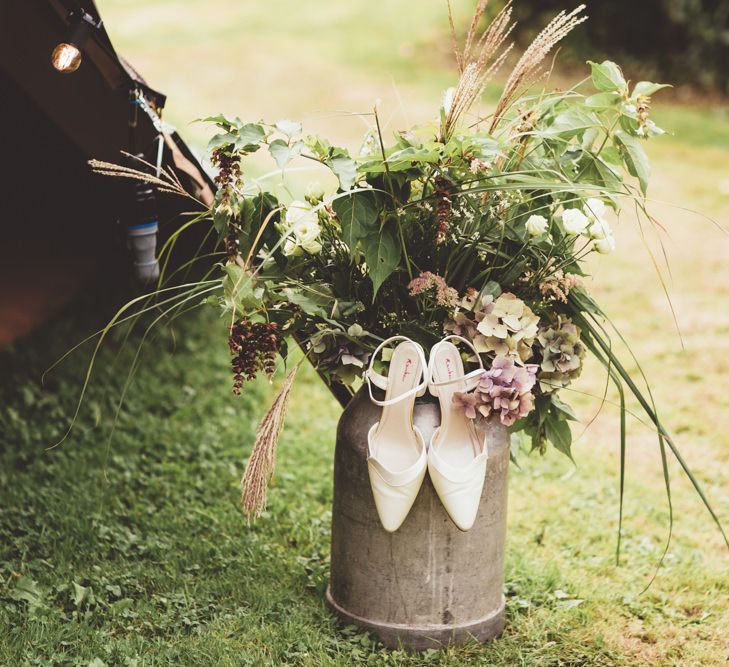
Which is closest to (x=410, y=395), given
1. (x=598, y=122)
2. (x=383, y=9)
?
(x=598, y=122)

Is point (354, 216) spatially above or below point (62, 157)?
below

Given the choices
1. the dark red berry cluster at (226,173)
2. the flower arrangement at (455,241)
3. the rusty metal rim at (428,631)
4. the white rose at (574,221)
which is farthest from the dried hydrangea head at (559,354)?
the dark red berry cluster at (226,173)

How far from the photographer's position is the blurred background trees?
35.3 ft

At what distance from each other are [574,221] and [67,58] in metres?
1.47

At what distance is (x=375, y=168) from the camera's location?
2.49m

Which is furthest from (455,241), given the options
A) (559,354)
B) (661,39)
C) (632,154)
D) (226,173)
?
(661,39)

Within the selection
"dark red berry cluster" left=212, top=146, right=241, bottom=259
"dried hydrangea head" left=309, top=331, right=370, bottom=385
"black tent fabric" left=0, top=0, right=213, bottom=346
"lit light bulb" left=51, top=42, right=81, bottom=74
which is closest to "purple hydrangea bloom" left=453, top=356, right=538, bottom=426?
"dried hydrangea head" left=309, top=331, right=370, bottom=385

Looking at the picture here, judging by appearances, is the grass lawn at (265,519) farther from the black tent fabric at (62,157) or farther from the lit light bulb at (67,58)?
the lit light bulb at (67,58)

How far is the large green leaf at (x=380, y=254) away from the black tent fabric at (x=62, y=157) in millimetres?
751

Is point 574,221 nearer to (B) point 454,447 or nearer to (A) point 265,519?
Answer: (B) point 454,447

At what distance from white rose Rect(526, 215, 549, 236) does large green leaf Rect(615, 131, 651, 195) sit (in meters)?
0.31

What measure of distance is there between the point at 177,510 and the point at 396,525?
1288 mm

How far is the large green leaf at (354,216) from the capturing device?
8.27ft

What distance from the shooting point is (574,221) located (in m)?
2.57
